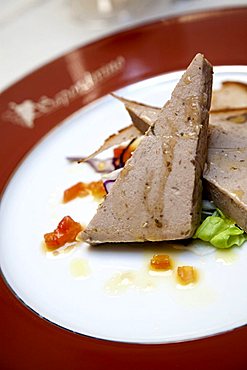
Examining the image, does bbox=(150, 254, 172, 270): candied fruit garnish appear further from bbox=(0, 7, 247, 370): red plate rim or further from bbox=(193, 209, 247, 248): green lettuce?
bbox=(0, 7, 247, 370): red plate rim

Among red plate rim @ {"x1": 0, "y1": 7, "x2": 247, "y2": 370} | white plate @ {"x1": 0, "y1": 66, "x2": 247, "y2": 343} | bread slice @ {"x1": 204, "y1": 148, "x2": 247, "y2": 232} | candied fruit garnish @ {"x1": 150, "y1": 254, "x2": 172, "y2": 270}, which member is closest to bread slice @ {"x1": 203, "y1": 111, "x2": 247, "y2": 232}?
bread slice @ {"x1": 204, "y1": 148, "x2": 247, "y2": 232}

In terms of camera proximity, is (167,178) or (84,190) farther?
(84,190)

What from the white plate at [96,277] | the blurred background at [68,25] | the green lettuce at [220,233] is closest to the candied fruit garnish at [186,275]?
the white plate at [96,277]

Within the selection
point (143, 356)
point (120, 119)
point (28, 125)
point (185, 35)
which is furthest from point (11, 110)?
point (143, 356)

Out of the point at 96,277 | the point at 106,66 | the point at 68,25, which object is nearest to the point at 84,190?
the point at 96,277

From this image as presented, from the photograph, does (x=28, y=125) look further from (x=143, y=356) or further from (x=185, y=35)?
(x=143, y=356)

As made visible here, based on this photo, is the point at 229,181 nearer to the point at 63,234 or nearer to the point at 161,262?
the point at 161,262
